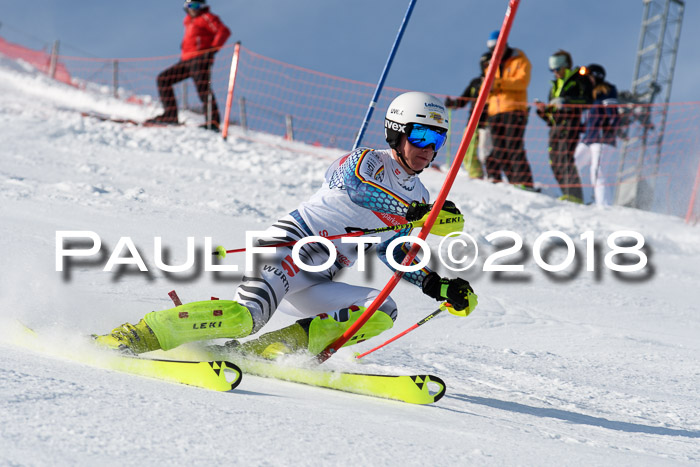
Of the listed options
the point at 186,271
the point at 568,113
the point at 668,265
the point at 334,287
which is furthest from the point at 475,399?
the point at 568,113

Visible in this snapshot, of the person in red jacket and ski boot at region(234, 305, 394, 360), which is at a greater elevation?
the person in red jacket

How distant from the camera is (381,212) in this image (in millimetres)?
3463

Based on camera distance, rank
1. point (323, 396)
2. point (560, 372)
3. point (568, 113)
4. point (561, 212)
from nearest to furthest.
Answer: point (323, 396)
point (560, 372)
point (561, 212)
point (568, 113)

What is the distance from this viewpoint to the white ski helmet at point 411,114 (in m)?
3.41

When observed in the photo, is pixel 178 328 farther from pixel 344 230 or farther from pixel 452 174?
pixel 452 174

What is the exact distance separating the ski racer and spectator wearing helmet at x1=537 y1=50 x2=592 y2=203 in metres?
7.19

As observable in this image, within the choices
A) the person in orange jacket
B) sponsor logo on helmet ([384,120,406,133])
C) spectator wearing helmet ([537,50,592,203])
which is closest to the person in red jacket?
the person in orange jacket

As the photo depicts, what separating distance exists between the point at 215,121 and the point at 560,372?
27.3 ft

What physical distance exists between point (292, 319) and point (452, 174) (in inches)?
78.9

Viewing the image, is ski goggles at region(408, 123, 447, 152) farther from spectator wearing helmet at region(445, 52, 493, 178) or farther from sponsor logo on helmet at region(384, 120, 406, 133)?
spectator wearing helmet at region(445, 52, 493, 178)

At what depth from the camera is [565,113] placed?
34.2 ft

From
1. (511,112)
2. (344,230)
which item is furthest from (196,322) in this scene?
(511,112)

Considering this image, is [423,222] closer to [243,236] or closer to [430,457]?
[430,457]

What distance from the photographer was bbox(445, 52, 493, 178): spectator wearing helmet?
1023 centimetres
